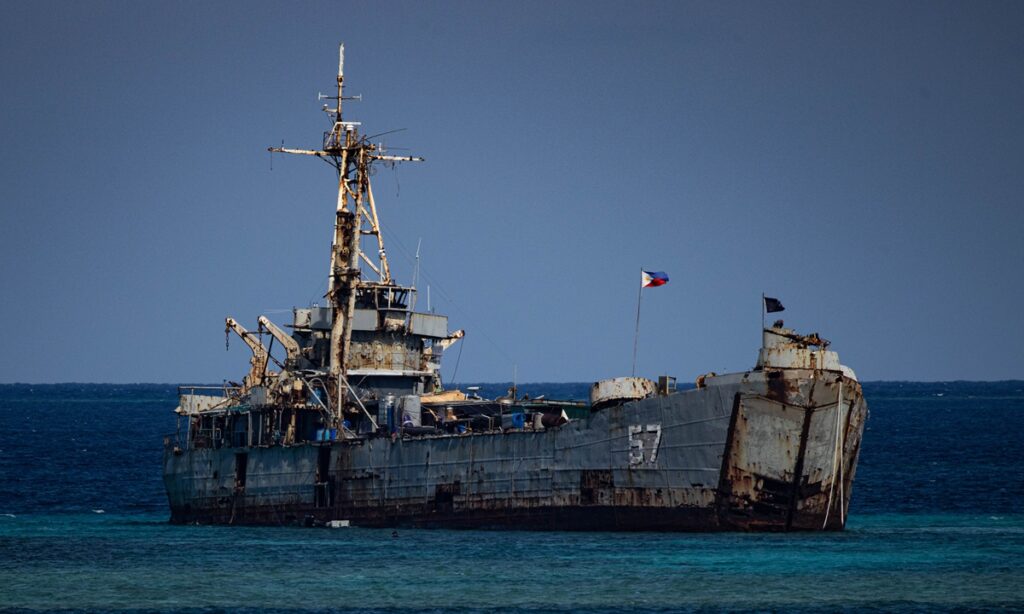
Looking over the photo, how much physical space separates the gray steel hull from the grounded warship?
2.2 inches

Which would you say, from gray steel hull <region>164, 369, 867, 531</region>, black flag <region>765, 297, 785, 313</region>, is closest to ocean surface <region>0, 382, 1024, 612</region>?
gray steel hull <region>164, 369, 867, 531</region>

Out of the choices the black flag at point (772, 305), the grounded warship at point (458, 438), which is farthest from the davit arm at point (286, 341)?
the black flag at point (772, 305)

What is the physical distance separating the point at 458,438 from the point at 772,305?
1253 centimetres

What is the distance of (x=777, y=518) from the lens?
176 feet

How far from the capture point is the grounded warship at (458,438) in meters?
53.0

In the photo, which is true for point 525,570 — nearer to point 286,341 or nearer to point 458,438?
point 458,438

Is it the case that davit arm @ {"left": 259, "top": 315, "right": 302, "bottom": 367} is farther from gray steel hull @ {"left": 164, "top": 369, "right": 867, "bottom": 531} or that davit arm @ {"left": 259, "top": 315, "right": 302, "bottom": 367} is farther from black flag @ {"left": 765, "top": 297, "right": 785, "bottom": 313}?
black flag @ {"left": 765, "top": 297, "right": 785, "bottom": 313}

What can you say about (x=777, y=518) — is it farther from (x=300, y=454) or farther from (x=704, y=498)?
(x=300, y=454)

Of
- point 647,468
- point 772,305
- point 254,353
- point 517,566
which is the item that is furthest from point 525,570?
point 254,353

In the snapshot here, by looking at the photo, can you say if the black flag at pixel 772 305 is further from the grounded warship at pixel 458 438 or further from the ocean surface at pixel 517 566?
the ocean surface at pixel 517 566

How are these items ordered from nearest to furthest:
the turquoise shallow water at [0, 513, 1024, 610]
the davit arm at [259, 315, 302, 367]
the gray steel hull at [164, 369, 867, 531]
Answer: the turquoise shallow water at [0, 513, 1024, 610], the gray steel hull at [164, 369, 867, 531], the davit arm at [259, 315, 302, 367]

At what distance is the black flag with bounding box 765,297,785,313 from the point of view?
5441cm

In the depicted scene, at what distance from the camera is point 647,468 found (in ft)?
179

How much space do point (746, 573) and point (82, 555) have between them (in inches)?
888
